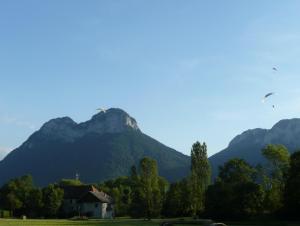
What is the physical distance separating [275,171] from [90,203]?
60909 mm

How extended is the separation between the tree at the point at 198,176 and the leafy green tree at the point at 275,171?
1079 centimetres

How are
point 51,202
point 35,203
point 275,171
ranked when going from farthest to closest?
point 51,202 < point 35,203 < point 275,171

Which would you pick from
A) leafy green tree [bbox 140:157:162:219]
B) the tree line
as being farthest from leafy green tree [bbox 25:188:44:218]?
leafy green tree [bbox 140:157:162:219]

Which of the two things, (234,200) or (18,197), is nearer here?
(234,200)

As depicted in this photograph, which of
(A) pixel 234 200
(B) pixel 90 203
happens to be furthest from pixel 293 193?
(B) pixel 90 203

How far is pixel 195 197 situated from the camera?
96.4 metres

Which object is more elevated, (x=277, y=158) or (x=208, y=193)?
(x=277, y=158)

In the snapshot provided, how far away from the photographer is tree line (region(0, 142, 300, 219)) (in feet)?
291

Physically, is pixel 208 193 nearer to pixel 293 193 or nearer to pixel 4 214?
pixel 293 193

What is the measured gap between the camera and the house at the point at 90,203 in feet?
468

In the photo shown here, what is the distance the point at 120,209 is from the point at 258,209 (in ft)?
221

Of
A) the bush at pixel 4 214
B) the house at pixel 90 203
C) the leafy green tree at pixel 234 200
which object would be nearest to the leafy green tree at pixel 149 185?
the leafy green tree at pixel 234 200

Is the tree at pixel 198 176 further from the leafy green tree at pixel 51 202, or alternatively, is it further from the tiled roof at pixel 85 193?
the tiled roof at pixel 85 193

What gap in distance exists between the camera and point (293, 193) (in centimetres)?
8175
